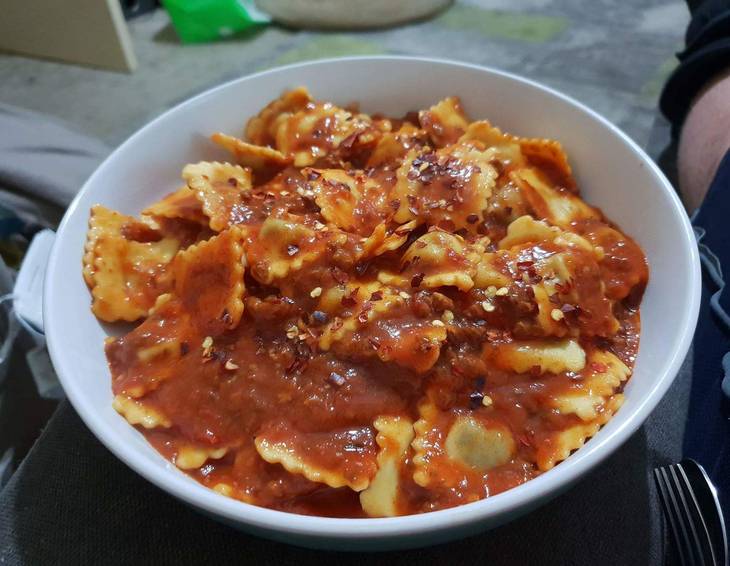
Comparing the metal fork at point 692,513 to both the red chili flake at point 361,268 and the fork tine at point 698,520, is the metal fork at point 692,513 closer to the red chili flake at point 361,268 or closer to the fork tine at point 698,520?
the fork tine at point 698,520

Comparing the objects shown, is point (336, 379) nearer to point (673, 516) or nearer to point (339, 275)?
point (339, 275)

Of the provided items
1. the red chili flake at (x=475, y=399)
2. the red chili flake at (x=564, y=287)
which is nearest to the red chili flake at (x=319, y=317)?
the red chili flake at (x=475, y=399)

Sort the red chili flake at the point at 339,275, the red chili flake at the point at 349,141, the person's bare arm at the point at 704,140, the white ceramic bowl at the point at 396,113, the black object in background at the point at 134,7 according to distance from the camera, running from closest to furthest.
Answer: the white ceramic bowl at the point at 396,113 < the red chili flake at the point at 339,275 < the red chili flake at the point at 349,141 < the person's bare arm at the point at 704,140 < the black object in background at the point at 134,7

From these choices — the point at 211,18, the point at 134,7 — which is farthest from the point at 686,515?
the point at 134,7

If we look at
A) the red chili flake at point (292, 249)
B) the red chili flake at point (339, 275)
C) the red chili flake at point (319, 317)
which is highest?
the red chili flake at point (292, 249)

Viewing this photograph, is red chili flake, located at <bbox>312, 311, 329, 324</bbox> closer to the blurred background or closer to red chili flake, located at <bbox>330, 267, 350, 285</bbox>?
red chili flake, located at <bbox>330, 267, 350, 285</bbox>

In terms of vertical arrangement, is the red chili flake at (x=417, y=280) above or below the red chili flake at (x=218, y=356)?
above

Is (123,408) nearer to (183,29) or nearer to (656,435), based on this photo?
(656,435)
